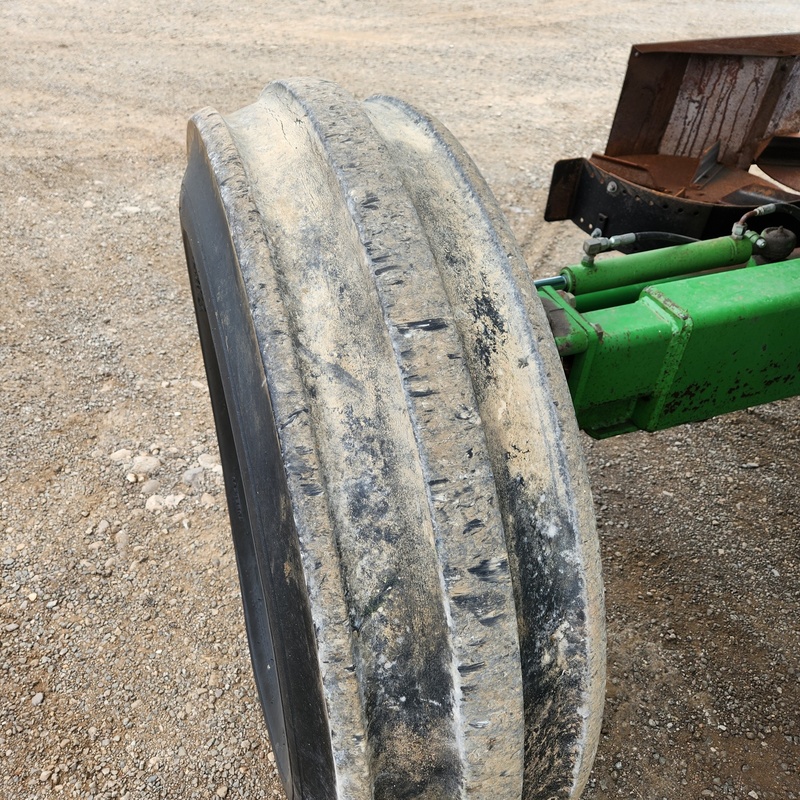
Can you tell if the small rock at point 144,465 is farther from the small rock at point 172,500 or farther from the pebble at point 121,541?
the pebble at point 121,541

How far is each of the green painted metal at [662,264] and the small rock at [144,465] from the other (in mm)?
1587

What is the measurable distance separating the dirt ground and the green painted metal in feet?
3.23

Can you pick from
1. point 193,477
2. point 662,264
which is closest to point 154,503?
point 193,477

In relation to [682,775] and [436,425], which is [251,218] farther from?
[682,775]

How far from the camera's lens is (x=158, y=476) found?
8.66 ft

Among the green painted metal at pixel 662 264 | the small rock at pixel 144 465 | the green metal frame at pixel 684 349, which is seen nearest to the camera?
the green metal frame at pixel 684 349

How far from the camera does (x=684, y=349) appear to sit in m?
1.45

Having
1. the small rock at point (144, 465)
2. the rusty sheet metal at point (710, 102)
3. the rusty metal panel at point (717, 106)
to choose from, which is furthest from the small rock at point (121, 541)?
the rusty metal panel at point (717, 106)

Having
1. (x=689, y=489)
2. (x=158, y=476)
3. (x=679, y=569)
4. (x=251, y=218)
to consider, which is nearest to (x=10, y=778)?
(x=158, y=476)

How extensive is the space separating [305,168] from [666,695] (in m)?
1.67

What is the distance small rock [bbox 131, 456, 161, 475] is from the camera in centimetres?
265

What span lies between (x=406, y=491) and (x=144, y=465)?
1.89 meters

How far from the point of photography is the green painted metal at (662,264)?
5.97 feet

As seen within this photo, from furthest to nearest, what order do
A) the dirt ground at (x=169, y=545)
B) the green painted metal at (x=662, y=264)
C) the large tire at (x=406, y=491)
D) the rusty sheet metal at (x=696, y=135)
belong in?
the rusty sheet metal at (x=696, y=135), the dirt ground at (x=169, y=545), the green painted metal at (x=662, y=264), the large tire at (x=406, y=491)
